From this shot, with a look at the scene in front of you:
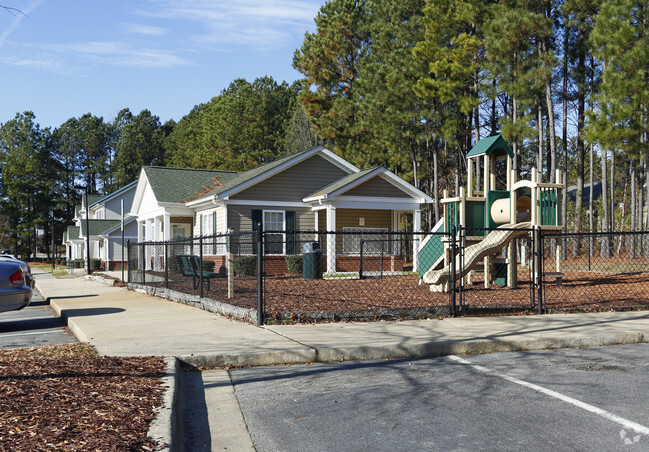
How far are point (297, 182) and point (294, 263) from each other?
4115 millimetres

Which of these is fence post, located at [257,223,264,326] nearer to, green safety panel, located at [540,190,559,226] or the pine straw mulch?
the pine straw mulch

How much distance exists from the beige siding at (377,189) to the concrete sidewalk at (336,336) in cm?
1355

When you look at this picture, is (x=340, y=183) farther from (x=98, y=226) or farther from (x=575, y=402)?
(x=98, y=226)

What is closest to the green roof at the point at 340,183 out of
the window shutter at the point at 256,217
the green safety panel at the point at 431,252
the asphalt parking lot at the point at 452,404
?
the window shutter at the point at 256,217

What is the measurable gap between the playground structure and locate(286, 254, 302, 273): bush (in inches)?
263

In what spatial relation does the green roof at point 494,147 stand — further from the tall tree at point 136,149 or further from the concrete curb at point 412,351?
the tall tree at point 136,149

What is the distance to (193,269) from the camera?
14.3 meters

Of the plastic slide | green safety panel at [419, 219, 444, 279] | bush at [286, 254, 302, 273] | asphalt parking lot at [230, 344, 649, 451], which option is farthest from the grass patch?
bush at [286, 254, 302, 273]

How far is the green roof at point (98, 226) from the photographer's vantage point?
49.8 meters

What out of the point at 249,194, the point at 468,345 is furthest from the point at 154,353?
the point at 249,194

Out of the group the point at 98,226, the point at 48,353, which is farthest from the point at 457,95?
the point at 98,226

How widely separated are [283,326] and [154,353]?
264 cm

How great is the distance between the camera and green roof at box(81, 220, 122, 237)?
49844 mm

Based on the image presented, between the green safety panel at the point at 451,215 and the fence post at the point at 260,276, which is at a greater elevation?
the green safety panel at the point at 451,215
